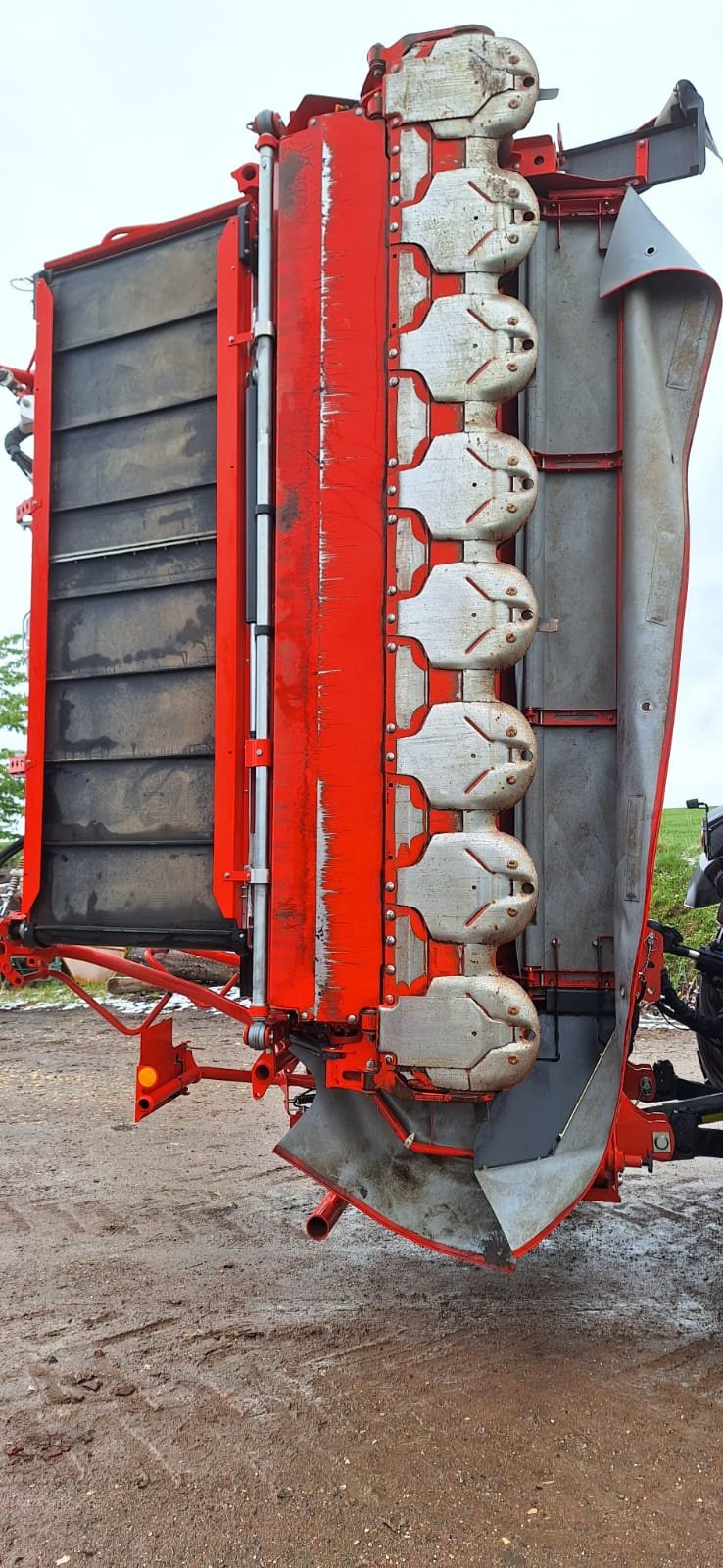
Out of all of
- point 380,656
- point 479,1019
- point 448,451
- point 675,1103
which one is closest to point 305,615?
point 380,656

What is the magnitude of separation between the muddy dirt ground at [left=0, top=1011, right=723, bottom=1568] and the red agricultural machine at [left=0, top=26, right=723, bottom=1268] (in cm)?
56

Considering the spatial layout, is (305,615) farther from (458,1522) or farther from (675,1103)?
(458,1522)

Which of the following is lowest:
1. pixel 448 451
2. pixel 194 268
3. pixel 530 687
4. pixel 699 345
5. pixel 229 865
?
pixel 229 865

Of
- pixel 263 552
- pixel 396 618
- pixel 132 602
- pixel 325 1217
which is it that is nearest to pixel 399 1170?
pixel 325 1217

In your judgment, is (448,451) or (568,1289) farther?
(568,1289)

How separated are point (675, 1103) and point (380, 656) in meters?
1.89

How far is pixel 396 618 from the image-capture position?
3203 millimetres

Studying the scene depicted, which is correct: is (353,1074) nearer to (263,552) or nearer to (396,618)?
(396,618)

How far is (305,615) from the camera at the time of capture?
10.8ft

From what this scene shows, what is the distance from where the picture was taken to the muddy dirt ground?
2.80m

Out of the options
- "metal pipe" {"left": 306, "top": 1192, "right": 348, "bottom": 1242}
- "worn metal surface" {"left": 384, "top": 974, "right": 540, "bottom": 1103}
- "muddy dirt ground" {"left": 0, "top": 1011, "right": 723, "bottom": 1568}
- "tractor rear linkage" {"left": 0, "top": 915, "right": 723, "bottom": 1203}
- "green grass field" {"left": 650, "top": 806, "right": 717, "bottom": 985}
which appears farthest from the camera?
"green grass field" {"left": 650, "top": 806, "right": 717, "bottom": 985}

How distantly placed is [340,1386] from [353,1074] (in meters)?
1.14

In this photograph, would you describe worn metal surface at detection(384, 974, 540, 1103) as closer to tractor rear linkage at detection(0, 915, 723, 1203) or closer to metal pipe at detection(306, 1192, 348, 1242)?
tractor rear linkage at detection(0, 915, 723, 1203)

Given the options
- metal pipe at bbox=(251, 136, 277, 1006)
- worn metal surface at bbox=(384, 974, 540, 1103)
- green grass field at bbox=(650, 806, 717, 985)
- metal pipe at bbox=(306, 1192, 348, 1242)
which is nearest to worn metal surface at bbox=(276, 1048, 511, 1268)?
metal pipe at bbox=(306, 1192, 348, 1242)
